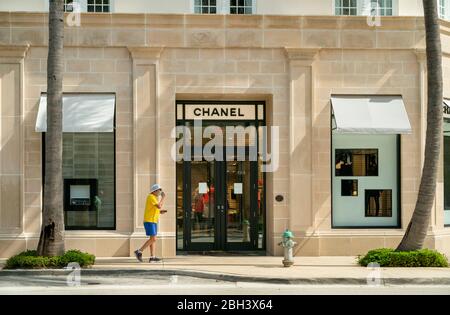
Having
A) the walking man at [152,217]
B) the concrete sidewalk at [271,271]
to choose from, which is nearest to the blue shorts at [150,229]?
the walking man at [152,217]

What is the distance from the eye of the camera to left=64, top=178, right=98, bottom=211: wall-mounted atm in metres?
18.5

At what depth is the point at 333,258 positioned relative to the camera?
58.9ft

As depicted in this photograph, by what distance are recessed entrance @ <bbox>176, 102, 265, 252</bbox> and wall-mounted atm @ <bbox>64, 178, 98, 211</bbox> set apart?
2248mm

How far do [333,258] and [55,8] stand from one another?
29.4 ft

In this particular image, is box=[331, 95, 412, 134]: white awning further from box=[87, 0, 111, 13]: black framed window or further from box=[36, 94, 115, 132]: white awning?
box=[87, 0, 111, 13]: black framed window

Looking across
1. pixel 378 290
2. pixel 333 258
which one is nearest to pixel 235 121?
pixel 333 258

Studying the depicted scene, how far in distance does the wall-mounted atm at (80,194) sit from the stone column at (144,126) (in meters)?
1.20

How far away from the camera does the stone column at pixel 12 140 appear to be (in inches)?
711

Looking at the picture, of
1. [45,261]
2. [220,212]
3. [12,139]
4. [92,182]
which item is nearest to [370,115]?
[220,212]

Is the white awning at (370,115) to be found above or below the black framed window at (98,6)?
below

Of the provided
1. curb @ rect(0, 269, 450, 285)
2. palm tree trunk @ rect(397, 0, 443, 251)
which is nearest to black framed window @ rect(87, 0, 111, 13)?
curb @ rect(0, 269, 450, 285)

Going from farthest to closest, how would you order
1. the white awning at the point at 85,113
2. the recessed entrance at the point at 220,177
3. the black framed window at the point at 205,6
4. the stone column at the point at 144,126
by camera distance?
the recessed entrance at the point at 220,177 → the black framed window at the point at 205,6 → the stone column at the point at 144,126 → the white awning at the point at 85,113

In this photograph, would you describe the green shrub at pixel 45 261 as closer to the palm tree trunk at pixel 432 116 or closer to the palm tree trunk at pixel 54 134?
the palm tree trunk at pixel 54 134

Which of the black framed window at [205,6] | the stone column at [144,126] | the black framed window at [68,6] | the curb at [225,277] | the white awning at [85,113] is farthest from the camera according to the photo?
the black framed window at [205,6]
